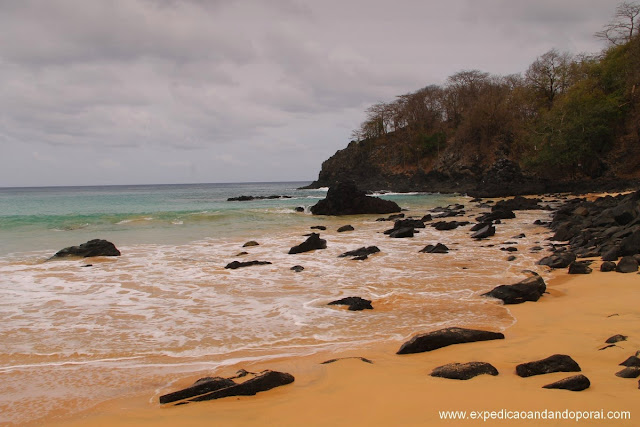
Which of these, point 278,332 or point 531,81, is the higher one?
point 531,81

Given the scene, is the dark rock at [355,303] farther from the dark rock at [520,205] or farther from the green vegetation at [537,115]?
the green vegetation at [537,115]

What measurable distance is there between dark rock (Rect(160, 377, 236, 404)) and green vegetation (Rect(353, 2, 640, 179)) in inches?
1826

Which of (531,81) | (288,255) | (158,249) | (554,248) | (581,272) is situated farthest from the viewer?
(531,81)

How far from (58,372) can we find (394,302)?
→ 5229mm

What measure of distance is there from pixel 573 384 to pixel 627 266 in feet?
22.4

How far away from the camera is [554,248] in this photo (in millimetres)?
12734

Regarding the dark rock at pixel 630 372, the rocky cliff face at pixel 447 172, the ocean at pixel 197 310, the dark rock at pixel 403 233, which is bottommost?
the ocean at pixel 197 310

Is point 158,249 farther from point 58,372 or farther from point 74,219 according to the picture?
point 74,219

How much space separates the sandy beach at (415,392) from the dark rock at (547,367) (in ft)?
0.25

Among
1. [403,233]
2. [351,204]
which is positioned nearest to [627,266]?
[403,233]

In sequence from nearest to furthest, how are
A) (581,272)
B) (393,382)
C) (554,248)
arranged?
(393,382) < (581,272) < (554,248)

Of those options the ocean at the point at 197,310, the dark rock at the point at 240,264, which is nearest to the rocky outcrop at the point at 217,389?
the ocean at the point at 197,310

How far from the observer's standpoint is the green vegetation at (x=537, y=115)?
136 ft

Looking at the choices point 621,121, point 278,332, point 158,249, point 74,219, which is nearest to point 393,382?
point 278,332
